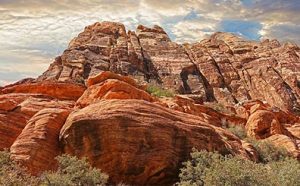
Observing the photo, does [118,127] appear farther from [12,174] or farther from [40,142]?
[12,174]

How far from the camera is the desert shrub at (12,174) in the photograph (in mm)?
13947

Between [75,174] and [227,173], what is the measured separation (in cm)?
562

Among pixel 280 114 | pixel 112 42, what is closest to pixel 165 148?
pixel 280 114

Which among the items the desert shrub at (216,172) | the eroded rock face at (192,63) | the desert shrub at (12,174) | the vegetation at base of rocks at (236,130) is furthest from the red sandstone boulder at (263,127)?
the eroded rock face at (192,63)

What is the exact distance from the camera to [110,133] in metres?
19.1

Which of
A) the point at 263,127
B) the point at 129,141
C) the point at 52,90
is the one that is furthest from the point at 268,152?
the point at 52,90

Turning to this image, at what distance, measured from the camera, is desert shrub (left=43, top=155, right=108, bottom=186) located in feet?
51.3

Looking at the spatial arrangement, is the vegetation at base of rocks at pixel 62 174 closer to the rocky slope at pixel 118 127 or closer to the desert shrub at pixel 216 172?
the rocky slope at pixel 118 127

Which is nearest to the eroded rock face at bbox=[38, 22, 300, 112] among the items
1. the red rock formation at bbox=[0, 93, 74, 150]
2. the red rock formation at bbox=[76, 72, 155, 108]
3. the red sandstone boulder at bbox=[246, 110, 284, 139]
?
the red sandstone boulder at bbox=[246, 110, 284, 139]

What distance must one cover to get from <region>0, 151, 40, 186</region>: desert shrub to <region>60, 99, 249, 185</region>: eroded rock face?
285cm

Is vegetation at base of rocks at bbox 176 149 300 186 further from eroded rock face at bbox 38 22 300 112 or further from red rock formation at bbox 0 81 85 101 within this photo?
eroded rock face at bbox 38 22 300 112

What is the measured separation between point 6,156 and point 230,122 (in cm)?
2746

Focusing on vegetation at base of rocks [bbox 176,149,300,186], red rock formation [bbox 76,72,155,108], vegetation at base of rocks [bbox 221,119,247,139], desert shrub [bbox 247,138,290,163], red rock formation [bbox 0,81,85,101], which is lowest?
vegetation at base of rocks [bbox 221,119,247,139]

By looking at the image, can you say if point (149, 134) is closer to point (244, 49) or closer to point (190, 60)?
point (190, 60)
